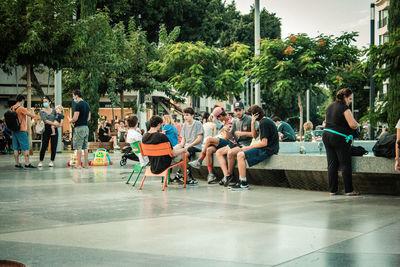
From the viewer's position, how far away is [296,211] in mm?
8234

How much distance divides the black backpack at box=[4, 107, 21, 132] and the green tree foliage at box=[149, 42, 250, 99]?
33.8 ft

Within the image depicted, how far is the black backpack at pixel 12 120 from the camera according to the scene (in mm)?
15688

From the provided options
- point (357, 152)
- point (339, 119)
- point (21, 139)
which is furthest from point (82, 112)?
point (357, 152)

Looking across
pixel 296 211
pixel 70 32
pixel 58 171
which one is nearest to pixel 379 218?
pixel 296 211

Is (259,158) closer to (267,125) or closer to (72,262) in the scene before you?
(267,125)

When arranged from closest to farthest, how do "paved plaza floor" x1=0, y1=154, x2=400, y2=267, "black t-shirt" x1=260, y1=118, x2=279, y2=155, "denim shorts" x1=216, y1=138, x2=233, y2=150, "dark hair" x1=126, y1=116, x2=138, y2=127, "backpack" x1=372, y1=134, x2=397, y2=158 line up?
1. "paved plaza floor" x1=0, y1=154, x2=400, y2=267
2. "backpack" x1=372, y1=134, x2=397, y2=158
3. "black t-shirt" x1=260, y1=118, x2=279, y2=155
4. "denim shorts" x1=216, y1=138, x2=233, y2=150
5. "dark hair" x1=126, y1=116, x2=138, y2=127

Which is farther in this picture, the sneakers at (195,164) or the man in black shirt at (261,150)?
the sneakers at (195,164)

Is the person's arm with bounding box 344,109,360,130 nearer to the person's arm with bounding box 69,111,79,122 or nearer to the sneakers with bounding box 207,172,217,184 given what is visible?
the sneakers with bounding box 207,172,217,184

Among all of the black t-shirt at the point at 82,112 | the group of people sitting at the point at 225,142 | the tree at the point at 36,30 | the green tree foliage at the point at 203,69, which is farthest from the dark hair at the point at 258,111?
the green tree foliage at the point at 203,69

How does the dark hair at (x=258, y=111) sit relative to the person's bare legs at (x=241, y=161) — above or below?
above

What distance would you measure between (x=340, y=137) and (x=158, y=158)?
3557 millimetres

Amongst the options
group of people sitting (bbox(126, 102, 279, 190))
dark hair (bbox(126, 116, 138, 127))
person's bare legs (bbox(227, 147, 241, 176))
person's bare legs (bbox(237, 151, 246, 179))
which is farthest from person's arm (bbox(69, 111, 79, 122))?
person's bare legs (bbox(237, 151, 246, 179))

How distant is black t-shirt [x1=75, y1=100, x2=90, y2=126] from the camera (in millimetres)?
15969

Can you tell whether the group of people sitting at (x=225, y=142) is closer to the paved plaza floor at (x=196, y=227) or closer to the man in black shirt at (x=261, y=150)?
the man in black shirt at (x=261, y=150)
